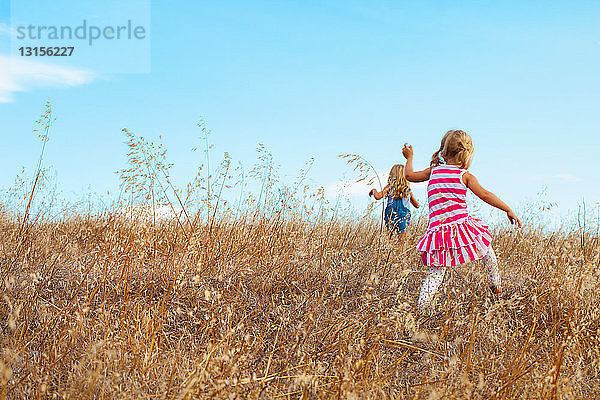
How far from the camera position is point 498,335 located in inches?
117

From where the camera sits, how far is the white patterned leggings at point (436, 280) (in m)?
3.22

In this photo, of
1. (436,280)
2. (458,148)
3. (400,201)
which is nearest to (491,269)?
(436,280)

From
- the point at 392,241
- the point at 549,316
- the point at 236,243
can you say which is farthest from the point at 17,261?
the point at 549,316

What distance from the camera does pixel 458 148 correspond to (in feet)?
12.2

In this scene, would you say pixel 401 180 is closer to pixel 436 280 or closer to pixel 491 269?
pixel 491 269

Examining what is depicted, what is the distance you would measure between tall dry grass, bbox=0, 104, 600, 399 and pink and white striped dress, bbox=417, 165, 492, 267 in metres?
0.20

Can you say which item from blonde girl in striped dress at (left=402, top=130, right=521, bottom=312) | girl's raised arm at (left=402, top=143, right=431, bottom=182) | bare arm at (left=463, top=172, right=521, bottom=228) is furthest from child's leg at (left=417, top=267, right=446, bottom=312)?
girl's raised arm at (left=402, top=143, right=431, bottom=182)

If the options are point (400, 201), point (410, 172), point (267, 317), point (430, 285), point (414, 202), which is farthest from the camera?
point (400, 201)

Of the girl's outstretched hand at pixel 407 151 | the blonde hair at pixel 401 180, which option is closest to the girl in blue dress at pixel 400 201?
the blonde hair at pixel 401 180

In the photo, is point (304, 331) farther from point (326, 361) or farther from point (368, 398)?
point (368, 398)

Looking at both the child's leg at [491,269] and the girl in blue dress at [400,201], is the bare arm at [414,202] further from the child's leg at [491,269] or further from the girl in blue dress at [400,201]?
the child's leg at [491,269]

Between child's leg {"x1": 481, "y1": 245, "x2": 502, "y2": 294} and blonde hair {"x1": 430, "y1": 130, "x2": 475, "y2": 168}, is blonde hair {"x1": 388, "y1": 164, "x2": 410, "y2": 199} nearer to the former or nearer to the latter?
blonde hair {"x1": 430, "y1": 130, "x2": 475, "y2": 168}

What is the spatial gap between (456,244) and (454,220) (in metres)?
0.20

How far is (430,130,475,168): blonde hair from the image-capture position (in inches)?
146
